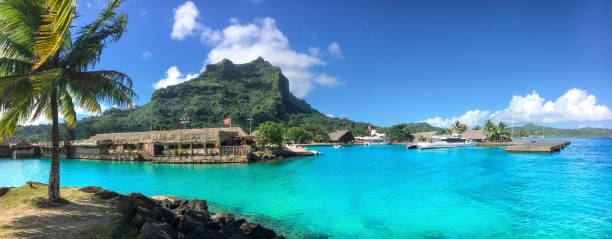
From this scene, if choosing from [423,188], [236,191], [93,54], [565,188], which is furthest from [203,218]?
[565,188]

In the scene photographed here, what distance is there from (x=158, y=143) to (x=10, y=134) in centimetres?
3129

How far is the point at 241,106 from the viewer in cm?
12644

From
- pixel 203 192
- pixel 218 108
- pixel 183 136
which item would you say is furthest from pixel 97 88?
pixel 218 108

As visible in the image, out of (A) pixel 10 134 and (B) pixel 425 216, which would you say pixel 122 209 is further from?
(B) pixel 425 216

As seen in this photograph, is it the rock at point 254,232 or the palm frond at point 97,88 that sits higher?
the palm frond at point 97,88

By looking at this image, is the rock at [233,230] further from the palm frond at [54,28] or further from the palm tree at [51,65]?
the palm frond at [54,28]

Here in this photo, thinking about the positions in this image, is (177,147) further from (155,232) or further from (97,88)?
(155,232)

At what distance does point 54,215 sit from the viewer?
711 centimetres

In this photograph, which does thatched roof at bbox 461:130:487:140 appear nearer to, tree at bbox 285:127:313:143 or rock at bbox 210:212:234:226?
tree at bbox 285:127:313:143

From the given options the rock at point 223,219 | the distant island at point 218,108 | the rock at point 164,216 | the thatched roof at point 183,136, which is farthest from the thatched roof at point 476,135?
the rock at point 164,216

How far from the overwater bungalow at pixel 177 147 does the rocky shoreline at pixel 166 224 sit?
22979mm

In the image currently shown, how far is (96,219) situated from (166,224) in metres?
1.86

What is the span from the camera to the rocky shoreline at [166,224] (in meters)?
6.66

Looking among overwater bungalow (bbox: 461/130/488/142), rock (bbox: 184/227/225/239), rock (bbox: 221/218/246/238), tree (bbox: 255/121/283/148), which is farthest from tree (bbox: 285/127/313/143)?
rock (bbox: 184/227/225/239)
